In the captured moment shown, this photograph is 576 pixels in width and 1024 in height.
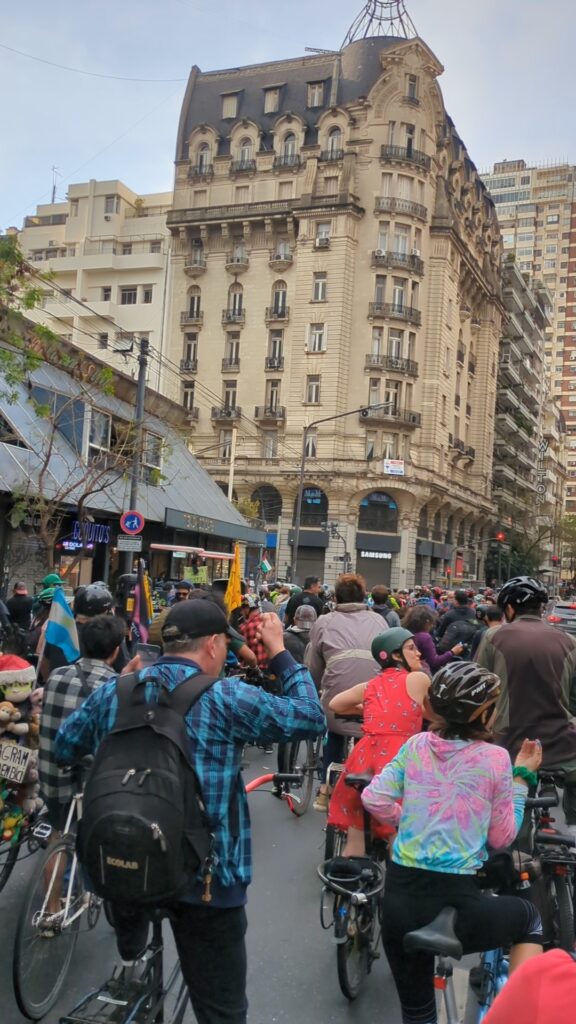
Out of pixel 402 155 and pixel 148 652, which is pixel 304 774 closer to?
pixel 148 652

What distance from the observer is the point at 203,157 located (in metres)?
54.2

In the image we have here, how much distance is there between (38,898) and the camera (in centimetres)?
379

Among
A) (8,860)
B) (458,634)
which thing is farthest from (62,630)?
(458,634)

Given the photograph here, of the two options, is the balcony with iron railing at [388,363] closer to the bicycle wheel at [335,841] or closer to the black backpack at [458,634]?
the black backpack at [458,634]

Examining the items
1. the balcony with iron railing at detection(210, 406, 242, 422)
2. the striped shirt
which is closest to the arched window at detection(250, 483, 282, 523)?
the balcony with iron railing at detection(210, 406, 242, 422)

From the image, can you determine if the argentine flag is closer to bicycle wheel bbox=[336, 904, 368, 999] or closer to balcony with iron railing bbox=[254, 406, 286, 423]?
bicycle wheel bbox=[336, 904, 368, 999]

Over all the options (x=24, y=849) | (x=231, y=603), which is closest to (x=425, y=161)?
(x=231, y=603)

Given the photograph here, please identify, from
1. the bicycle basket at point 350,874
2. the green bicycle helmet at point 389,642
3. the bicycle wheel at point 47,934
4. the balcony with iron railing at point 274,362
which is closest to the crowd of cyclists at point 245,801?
the bicycle basket at point 350,874

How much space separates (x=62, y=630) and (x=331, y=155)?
163 ft

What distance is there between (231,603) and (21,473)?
6.65 meters

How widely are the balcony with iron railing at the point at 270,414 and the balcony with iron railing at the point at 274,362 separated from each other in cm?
239

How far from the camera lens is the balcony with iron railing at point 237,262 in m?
51.6

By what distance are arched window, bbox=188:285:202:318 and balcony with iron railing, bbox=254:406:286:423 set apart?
7590mm

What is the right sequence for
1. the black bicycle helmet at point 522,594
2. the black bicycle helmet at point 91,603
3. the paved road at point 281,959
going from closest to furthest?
the paved road at point 281,959
the black bicycle helmet at point 522,594
the black bicycle helmet at point 91,603
